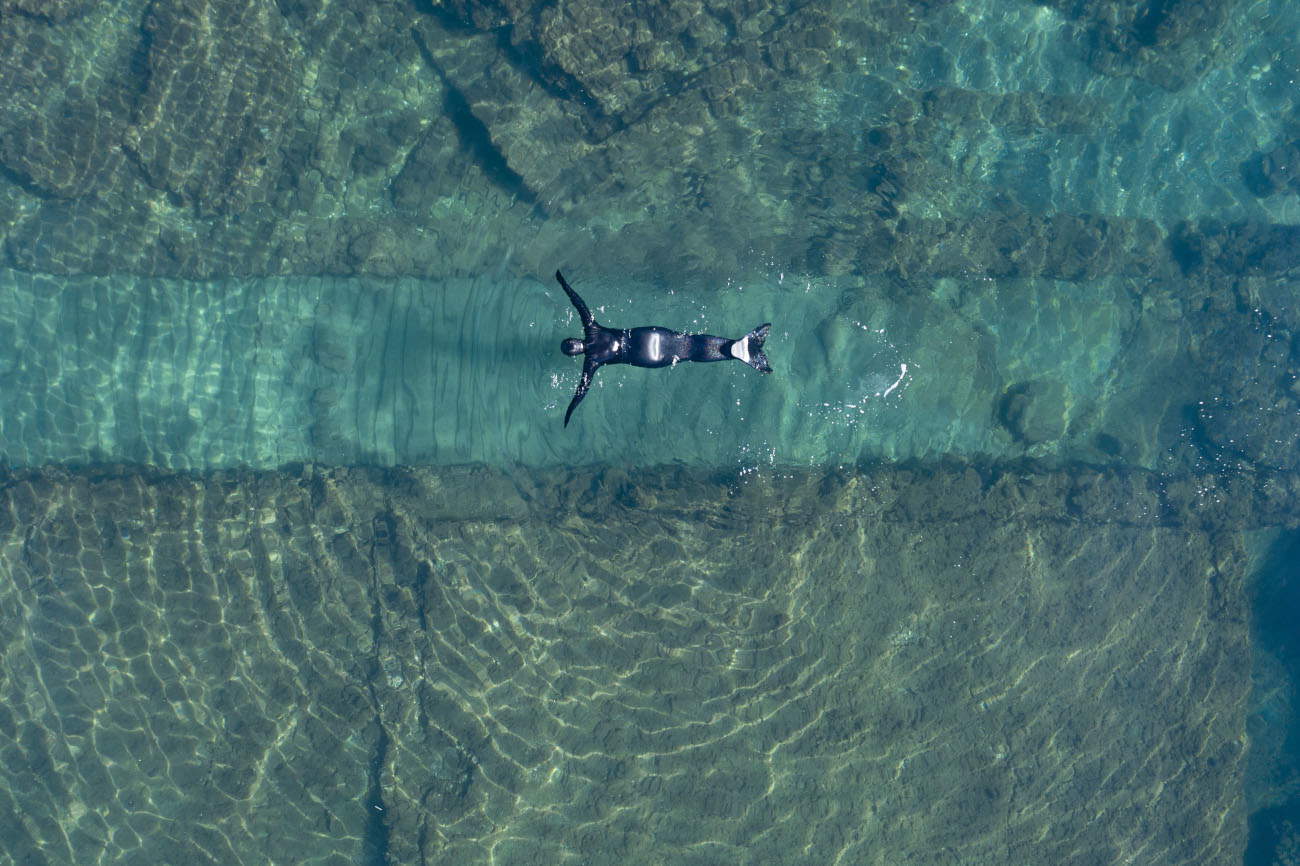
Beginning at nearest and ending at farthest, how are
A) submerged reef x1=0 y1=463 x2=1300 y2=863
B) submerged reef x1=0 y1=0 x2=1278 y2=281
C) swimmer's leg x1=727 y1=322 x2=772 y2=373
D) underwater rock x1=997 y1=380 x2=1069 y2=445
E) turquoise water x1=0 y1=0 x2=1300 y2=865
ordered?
swimmer's leg x1=727 y1=322 x2=772 y2=373
submerged reef x1=0 y1=463 x2=1300 y2=863
turquoise water x1=0 y1=0 x2=1300 y2=865
submerged reef x1=0 y1=0 x2=1278 y2=281
underwater rock x1=997 y1=380 x2=1069 y2=445

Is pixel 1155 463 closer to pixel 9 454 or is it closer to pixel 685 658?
pixel 685 658

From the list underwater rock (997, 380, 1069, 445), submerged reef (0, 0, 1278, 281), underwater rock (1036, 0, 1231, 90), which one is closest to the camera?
submerged reef (0, 0, 1278, 281)

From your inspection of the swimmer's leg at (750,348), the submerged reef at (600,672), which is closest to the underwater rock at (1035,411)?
the submerged reef at (600,672)

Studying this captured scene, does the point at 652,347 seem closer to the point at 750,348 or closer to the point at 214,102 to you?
the point at 750,348

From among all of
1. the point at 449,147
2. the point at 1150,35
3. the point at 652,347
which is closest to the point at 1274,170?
the point at 1150,35

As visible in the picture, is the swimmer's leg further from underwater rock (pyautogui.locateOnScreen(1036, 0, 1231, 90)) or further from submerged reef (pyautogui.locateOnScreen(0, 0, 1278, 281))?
underwater rock (pyautogui.locateOnScreen(1036, 0, 1231, 90))

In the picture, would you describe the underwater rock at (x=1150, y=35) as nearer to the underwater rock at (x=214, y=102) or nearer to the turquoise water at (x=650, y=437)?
the turquoise water at (x=650, y=437)

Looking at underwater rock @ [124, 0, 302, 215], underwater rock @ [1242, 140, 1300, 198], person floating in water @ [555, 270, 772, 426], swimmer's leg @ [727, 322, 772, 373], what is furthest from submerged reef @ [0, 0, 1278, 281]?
underwater rock @ [1242, 140, 1300, 198]

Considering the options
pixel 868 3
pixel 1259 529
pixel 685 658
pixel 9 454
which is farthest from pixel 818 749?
pixel 9 454

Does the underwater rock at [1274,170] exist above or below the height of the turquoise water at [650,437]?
above
